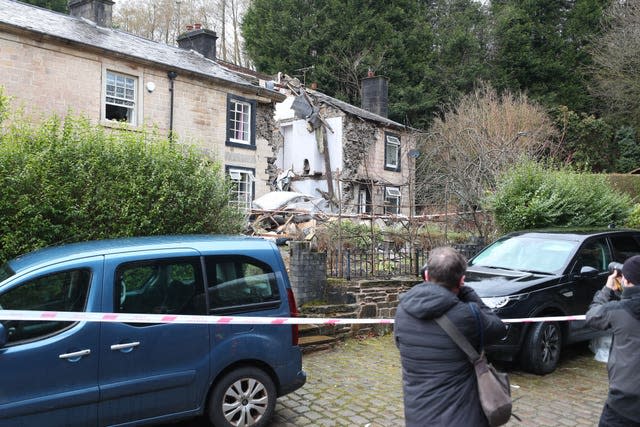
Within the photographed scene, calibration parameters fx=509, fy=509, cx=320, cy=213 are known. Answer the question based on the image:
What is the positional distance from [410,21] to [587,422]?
3324 centimetres

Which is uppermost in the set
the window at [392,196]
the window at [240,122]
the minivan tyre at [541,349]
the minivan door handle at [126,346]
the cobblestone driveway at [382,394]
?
the window at [240,122]

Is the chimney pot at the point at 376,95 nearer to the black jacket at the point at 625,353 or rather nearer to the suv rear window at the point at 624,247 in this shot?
→ the suv rear window at the point at 624,247

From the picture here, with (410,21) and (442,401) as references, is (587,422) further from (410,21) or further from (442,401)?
(410,21)

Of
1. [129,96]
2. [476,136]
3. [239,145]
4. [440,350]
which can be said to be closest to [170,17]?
[239,145]

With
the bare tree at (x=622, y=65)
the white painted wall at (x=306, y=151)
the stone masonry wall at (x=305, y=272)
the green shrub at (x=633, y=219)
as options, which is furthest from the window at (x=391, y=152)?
the stone masonry wall at (x=305, y=272)

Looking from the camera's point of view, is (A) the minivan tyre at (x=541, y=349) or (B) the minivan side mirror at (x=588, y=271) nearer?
(A) the minivan tyre at (x=541, y=349)

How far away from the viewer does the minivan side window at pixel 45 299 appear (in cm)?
390

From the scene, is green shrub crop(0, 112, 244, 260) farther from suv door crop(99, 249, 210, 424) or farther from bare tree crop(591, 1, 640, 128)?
bare tree crop(591, 1, 640, 128)

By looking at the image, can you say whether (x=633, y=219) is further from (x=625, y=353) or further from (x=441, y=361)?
(x=441, y=361)

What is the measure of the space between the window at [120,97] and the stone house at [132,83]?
0.10 feet

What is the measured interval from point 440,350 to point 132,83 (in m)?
16.2

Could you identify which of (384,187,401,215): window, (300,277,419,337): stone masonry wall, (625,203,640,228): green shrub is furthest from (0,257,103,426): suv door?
(384,187,401,215): window

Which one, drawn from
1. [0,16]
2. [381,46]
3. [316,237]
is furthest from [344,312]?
[381,46]

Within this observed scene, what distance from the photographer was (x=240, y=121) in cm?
1989
